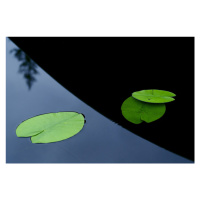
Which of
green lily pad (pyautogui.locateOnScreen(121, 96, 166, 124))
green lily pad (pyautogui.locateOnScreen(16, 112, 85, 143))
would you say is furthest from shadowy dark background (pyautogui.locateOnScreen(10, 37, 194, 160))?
green lily pad (pyautogui.locateOnScreen(16, 112, 85, 143))

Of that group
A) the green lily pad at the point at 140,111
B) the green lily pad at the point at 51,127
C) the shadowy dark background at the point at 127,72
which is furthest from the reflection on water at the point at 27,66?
the green lily pad at the point at 140,111

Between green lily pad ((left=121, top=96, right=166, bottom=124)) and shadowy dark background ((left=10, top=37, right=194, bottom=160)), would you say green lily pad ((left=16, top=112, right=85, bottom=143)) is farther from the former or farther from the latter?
green lily pad ((left=121, top=96, right=166, bottom=124))

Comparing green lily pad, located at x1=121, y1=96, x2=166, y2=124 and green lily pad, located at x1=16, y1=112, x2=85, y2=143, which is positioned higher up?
green lily pad, located at x1=121, y1=96, x2=166, y2=124

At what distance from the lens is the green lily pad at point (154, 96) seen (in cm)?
202

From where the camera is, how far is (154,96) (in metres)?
2.10

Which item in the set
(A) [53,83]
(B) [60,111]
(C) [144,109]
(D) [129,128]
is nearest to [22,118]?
(B) [60,111]

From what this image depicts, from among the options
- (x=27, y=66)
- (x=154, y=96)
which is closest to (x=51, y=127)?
(x=154, y=96)

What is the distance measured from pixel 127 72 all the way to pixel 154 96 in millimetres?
622

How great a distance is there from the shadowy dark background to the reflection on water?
0.25 feet

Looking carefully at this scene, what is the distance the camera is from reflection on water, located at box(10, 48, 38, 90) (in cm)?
239

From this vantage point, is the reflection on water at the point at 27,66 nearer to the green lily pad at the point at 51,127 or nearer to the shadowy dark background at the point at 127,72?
the shadowy dark background at the point at 127,72

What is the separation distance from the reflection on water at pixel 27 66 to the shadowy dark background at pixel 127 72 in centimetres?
7

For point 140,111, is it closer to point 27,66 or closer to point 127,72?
point 127,72

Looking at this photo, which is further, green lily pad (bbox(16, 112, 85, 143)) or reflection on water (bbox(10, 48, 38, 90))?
reflection on water (bbox(10, 48, 38, 90))
